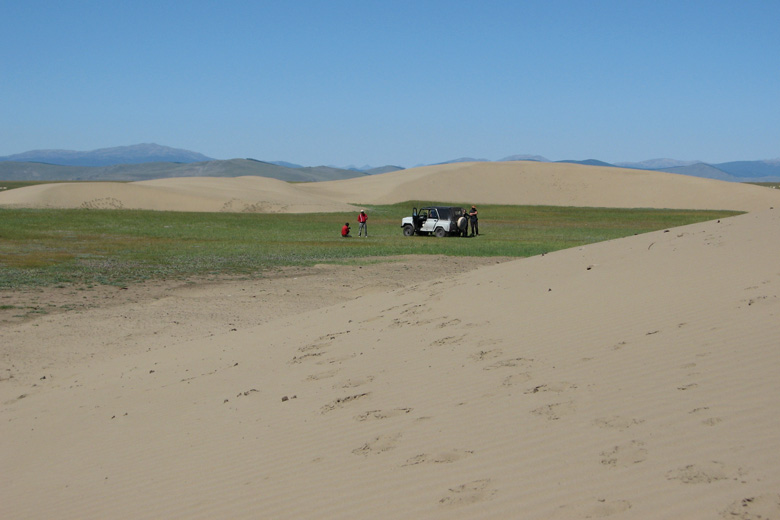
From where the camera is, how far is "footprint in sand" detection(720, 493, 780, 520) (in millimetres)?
4004

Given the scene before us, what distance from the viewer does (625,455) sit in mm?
5051

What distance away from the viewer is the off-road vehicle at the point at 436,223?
39.8m

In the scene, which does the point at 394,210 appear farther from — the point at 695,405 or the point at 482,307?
the point at 695,405

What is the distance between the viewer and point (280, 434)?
23.0 ft

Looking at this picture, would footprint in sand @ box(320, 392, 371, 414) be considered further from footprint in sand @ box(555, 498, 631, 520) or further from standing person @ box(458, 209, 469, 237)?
standing person @ box(458, 209, 469, 237)

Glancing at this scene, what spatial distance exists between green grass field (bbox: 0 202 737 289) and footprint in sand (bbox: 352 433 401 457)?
52.8 ft

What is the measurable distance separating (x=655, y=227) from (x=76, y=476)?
46.6 metres

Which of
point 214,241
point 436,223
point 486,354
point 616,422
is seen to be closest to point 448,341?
point 486,354

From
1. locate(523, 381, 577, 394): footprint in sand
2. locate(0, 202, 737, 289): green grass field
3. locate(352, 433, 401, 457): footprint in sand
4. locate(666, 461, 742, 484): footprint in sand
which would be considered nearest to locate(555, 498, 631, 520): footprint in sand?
locate(666, 461, 742, 484): footprint in sand

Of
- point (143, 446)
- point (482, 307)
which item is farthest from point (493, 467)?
point (482, 307)

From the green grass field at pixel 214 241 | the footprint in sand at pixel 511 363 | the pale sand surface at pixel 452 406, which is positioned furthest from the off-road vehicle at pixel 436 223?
the footprint in sand at pixel 511 363

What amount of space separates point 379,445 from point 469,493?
1.34 m

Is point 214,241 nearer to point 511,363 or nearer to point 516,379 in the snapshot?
point 511,363

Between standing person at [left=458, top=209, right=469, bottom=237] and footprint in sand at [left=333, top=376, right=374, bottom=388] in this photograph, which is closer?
footprint in sand at [left=333, top=376, right=374, bottom=388]
